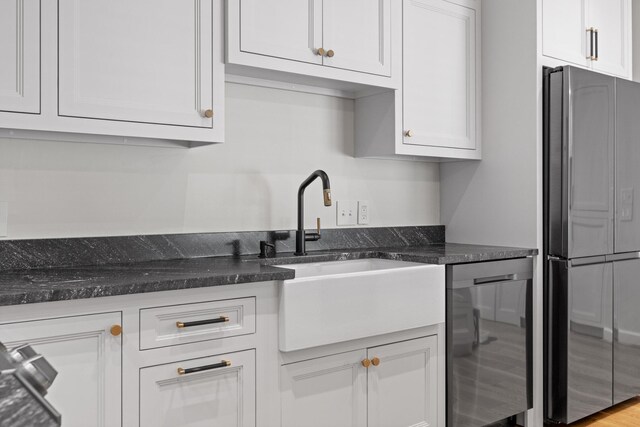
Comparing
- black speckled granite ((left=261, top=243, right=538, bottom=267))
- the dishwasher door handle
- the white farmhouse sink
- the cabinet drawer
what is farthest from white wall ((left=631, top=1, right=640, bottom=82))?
the cabinet drawer

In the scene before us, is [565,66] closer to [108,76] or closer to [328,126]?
[328,126]

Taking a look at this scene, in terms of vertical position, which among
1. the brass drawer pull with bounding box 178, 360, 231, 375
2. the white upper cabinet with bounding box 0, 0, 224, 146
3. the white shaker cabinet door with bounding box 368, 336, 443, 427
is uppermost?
the white upper cabinet with bounding box 0, 0, 224, 146

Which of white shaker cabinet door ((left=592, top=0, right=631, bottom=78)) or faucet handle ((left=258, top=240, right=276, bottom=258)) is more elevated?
white shaker cabinet door ((left=592, top=0, right=631, bottom=78))

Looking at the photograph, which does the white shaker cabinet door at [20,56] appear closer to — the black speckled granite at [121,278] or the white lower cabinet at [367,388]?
the black speckled granite at [121,278]

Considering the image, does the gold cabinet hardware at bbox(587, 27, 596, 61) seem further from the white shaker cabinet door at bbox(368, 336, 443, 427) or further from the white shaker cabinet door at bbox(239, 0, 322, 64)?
the white shaker cabinet door at bbox(368, 336, 443, 427)

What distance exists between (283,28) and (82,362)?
1.41 metres

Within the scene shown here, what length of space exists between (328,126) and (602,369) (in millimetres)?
1783

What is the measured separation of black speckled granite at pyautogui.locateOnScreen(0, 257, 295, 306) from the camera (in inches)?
59.7

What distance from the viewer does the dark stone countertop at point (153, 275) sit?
5.04 ft

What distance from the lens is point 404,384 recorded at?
2.29 m

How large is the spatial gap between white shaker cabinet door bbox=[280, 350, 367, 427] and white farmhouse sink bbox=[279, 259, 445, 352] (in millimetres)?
98

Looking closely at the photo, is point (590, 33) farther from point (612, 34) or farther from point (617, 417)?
point (617, 417)

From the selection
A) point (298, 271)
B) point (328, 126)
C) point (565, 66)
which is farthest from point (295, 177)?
point (565, 66)

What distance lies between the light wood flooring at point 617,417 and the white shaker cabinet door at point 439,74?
147 centimetres
